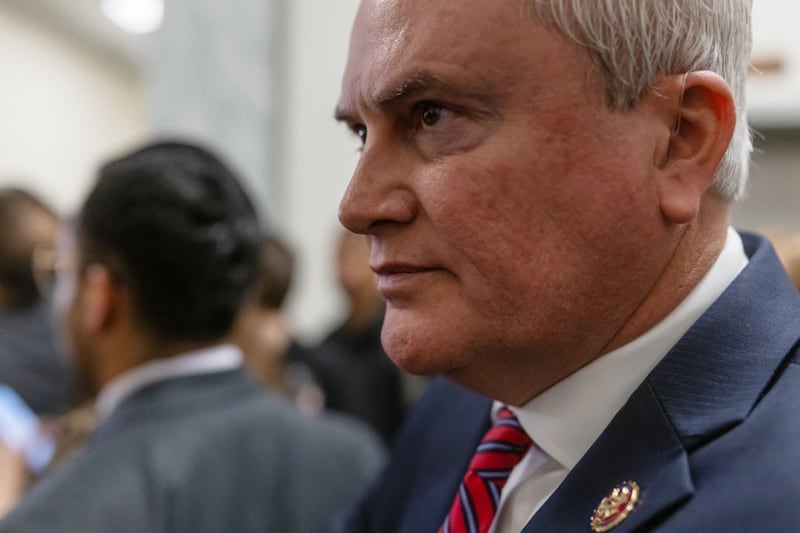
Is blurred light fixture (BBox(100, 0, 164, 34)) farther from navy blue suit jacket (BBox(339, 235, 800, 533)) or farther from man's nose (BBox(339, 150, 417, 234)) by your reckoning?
navy blue suit jacket (BBox(339, 235, 800, 533))

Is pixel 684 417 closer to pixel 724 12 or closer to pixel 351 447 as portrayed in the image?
pixel 724 12

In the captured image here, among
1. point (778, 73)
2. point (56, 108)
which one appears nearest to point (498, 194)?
point (778, 73)

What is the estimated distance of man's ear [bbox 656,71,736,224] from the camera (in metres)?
0.90

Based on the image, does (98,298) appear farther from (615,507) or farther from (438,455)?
(615,507)

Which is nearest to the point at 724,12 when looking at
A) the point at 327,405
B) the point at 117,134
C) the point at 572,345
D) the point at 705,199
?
the point at 705,199

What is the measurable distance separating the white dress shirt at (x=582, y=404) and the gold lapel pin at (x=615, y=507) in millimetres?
89

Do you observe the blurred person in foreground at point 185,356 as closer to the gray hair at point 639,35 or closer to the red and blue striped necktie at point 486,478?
the red and blue striped necktie at point 486,478

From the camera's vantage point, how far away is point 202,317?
69.6 inches

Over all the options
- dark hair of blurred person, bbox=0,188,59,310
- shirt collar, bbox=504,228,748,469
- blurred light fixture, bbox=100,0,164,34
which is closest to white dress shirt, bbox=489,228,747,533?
shirt collar, bbox=504,228,748,469

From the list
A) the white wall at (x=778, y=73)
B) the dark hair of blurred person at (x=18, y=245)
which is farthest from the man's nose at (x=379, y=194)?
the white wall at (x=778, y=73)

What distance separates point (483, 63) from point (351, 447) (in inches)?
45.7

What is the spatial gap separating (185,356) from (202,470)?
23 centimetres

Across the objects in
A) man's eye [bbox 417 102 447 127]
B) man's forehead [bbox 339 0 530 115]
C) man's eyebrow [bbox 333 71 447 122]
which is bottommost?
man's eye [bbox 417 102 447 127]

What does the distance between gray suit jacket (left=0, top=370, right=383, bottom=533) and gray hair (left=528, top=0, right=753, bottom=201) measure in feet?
3.51
